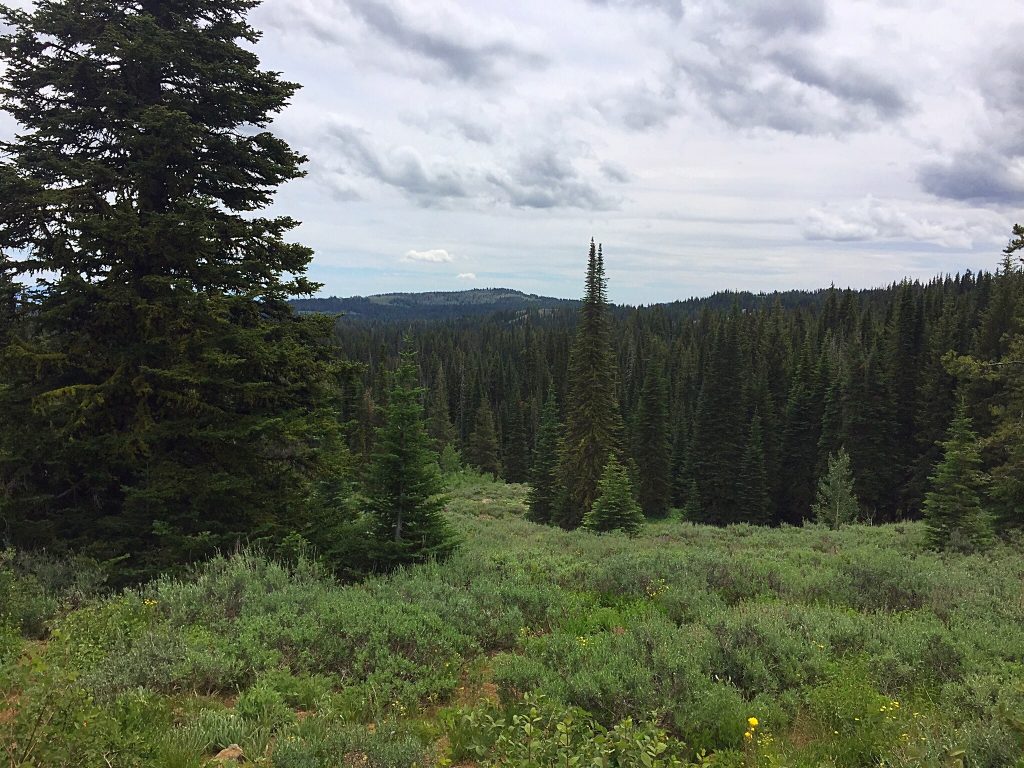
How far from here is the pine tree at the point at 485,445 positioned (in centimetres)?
7569

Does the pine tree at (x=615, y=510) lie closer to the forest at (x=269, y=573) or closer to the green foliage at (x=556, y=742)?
the forest at (x=269, y=573)

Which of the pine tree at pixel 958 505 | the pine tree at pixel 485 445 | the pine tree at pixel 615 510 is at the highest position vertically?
the pine tree at pixel 958 505

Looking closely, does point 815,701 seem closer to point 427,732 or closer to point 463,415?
point 427,732

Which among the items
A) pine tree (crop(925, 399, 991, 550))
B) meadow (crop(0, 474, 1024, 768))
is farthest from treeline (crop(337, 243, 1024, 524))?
meadow (crop(0, 474, 1024, 768))

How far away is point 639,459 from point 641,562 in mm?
43552

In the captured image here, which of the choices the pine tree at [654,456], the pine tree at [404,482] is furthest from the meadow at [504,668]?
the pine tree at [654,456]

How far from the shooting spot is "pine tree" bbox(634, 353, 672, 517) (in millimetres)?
52188

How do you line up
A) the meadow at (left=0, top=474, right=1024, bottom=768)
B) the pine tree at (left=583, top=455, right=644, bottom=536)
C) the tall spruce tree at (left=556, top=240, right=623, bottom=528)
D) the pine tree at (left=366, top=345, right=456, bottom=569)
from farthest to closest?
1. the tall spruce tree at (left=556, top=240, right=623, bottom=528)
2. the pine tree at (left=583, top=455, right=644, bottom=536)
3. the pine tree at (left=366, top=345, right=456, bottom=569)
4. the meadow at (left=0, top=474, right=1024, bottom=768)

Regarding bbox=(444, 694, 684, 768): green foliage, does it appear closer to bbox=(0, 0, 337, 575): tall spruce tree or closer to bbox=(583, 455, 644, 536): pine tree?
bbox=(0, 0, 337, 575): tall spruce tree

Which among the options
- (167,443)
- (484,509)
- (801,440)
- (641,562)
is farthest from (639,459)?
(167,443)

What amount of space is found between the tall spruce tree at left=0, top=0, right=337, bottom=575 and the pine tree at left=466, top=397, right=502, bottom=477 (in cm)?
6520

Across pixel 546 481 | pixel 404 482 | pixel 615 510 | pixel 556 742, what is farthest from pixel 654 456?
pixel 556 742

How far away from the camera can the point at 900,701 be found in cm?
544

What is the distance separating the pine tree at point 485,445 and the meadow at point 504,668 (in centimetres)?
6639
